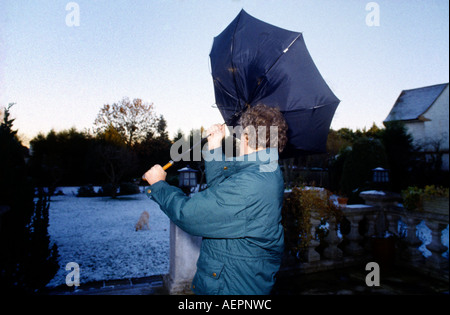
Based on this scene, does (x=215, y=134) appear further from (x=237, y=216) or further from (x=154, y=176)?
(x=237, y=216)

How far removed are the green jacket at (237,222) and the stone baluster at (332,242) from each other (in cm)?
308

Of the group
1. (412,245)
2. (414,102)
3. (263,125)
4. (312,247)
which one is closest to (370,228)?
(412,245)

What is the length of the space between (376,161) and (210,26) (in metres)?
8.57

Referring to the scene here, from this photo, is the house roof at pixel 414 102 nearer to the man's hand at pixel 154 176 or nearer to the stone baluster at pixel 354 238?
the stone baluster at pixel 354 238

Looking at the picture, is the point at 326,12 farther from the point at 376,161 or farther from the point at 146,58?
the point at 376,161

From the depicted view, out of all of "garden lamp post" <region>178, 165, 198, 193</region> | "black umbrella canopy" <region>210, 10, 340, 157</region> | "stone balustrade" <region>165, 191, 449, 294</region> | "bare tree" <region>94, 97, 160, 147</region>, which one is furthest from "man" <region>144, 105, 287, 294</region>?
"bare tree" <region>94, 97, 160, 147</region>

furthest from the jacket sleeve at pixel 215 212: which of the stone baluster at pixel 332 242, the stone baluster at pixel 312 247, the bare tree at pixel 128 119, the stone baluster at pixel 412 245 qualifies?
the bare tree at pixel 128 119

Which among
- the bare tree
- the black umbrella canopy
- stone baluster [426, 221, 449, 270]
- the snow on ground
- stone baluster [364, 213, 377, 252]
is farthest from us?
the bare tree

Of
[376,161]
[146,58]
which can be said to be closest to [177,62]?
[146,58]

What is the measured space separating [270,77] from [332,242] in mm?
2873

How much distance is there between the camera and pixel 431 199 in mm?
3896

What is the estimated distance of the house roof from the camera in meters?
18.2

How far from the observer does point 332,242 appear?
4098 millimetres

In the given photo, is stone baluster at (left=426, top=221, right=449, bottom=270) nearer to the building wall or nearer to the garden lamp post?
the garden lamp post
